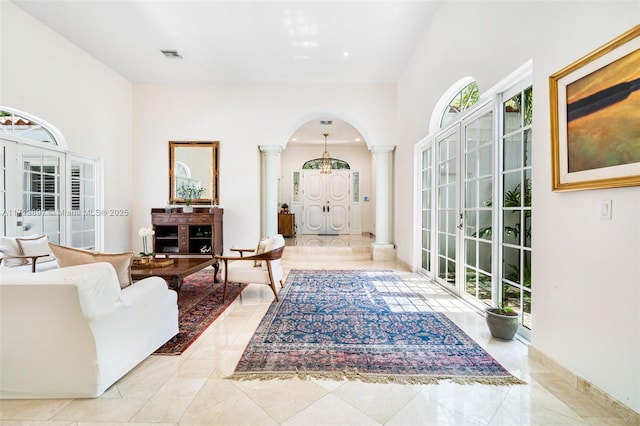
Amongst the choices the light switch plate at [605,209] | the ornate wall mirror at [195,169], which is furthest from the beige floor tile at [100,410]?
the ornate wall mirror at [195,169]

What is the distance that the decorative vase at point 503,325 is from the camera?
8.05ft

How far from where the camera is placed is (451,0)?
11.5 ft

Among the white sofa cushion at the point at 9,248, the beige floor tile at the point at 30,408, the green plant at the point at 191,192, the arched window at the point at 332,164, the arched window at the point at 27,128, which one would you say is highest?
the arched window at the point at 332,164

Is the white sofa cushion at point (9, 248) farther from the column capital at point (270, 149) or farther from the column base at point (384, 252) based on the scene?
the column base at point (384, 252)

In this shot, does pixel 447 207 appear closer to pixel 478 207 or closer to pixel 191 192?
pixel 478 207

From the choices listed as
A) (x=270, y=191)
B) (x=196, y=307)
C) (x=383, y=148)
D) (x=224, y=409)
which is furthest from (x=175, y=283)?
(x=383, y=148)

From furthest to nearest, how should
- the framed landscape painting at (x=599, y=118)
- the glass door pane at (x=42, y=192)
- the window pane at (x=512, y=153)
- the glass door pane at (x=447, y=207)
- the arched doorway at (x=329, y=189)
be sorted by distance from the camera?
the arched doorway at (x=329, y=189), the glass door pane at (x=42, y=192), the glass door pane at (x=447, y=207), the window pane at (x=512, y=153), the framed landscape painting at (x=599, y=118)

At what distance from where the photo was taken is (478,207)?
322cm

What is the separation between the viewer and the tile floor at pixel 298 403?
1.59 meters

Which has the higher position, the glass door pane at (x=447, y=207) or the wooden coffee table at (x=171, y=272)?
the glass door pane at (x=447, y=207)

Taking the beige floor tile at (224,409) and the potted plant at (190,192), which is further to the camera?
the potted plant at (190,192)

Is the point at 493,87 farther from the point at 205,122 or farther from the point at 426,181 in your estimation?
the point at 205,122

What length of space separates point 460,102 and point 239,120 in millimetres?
4256

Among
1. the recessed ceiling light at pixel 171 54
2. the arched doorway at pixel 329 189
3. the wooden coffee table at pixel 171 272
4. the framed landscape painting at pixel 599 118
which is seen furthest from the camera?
the arched doorway at pixel 329 189
